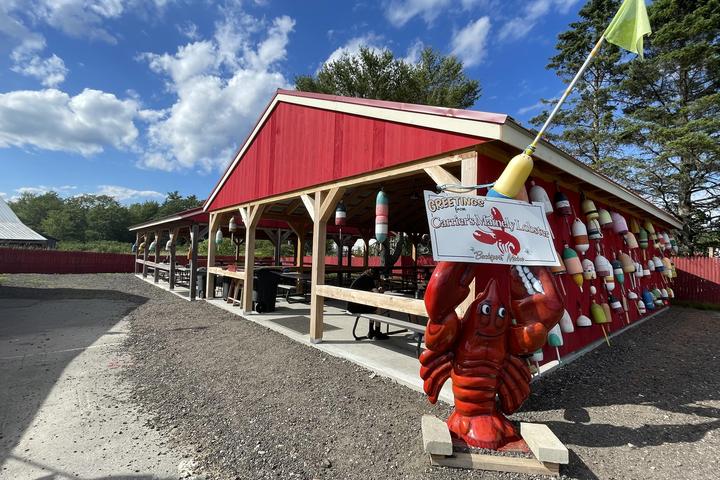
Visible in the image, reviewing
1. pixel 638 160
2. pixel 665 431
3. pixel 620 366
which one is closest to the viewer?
pixel 665 431

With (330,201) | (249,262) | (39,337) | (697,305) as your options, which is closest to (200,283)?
(249,262)

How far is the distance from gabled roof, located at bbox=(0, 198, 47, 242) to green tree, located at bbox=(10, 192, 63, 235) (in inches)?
1706

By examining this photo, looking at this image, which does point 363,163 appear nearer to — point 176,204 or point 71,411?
point 71,411

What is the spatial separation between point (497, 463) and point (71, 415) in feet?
12.3

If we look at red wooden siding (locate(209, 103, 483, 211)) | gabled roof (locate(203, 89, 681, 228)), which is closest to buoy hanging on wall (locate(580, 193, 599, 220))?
gabled roof (locate(203, 89, 681, 228))

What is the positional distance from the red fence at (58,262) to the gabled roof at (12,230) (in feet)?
33.2

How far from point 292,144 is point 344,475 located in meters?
5.87

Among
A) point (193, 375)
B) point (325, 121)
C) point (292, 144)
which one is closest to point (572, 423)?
point (193, 375)

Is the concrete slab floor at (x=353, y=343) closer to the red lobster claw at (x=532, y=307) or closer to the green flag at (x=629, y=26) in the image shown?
the red lobster claw at (x=532, y=307)

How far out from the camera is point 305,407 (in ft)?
11.5

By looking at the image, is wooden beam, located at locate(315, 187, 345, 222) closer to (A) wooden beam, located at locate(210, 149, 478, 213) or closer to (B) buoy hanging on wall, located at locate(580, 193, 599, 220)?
(A) wooden beam, located at locate(210, 149, 478, 213)

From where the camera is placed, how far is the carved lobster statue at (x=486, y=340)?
2.68 meters

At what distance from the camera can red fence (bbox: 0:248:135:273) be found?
1991cm

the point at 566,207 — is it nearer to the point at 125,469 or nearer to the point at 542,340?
the point at 542,340
